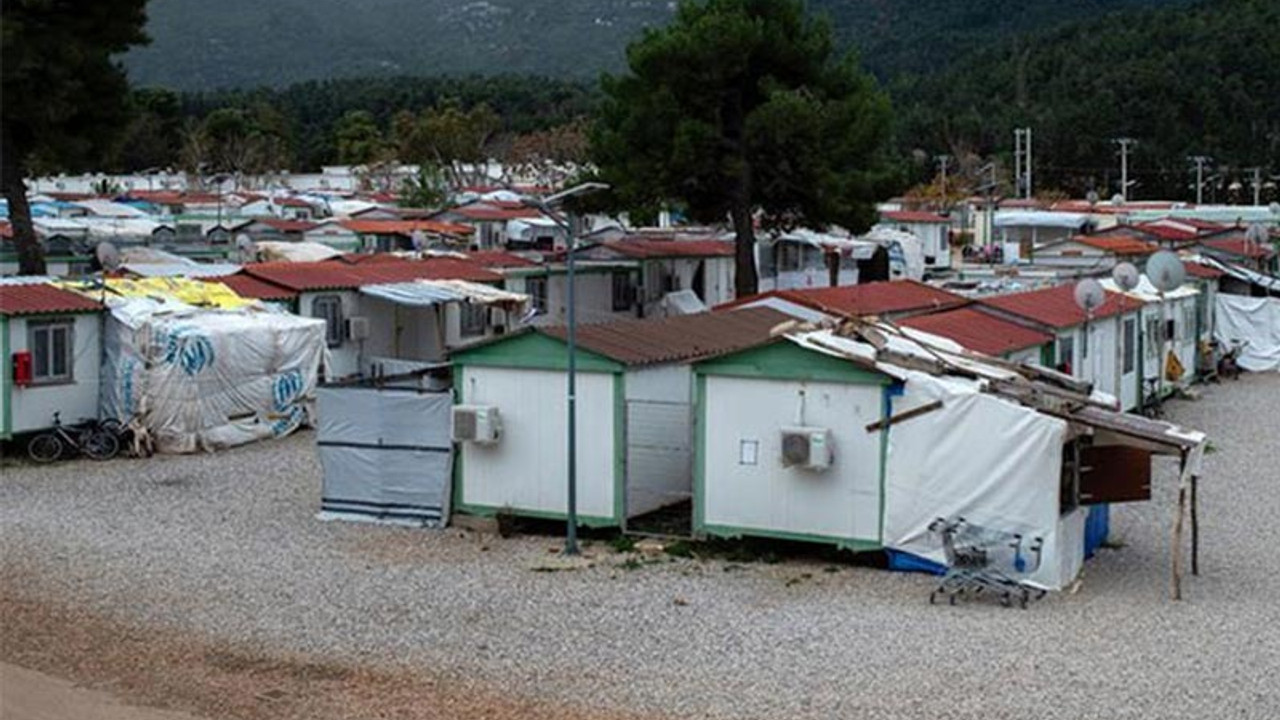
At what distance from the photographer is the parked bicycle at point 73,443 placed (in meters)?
21.7

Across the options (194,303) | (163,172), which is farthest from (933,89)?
(194,303)

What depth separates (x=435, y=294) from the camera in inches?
1082

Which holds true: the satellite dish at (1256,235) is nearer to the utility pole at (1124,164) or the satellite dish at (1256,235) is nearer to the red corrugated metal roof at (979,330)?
the red corrugated metal roof at (979,330)

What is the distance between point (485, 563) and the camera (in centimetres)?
1554

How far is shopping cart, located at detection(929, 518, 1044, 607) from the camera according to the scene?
14.1 m

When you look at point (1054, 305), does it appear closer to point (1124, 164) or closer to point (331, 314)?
point (331, 314)

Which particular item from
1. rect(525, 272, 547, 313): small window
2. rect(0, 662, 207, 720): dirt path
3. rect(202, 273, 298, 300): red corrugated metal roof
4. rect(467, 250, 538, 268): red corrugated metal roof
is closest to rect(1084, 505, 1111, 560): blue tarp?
rect(0, 662, 207, 720): dirt path

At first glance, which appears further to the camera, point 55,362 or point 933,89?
point 933,89

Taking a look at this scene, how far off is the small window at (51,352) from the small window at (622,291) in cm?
1393

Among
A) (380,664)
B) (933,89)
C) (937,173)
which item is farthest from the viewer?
(933,89)

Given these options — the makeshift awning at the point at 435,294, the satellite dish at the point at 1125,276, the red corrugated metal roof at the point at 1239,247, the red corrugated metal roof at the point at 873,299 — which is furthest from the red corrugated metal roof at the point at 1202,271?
the makeshift awning at the point at 435,294

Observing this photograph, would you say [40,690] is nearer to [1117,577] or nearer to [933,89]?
[1117,577]

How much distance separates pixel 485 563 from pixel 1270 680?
7.06 meters

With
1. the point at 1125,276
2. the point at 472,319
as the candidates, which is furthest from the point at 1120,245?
the point at 472,319
